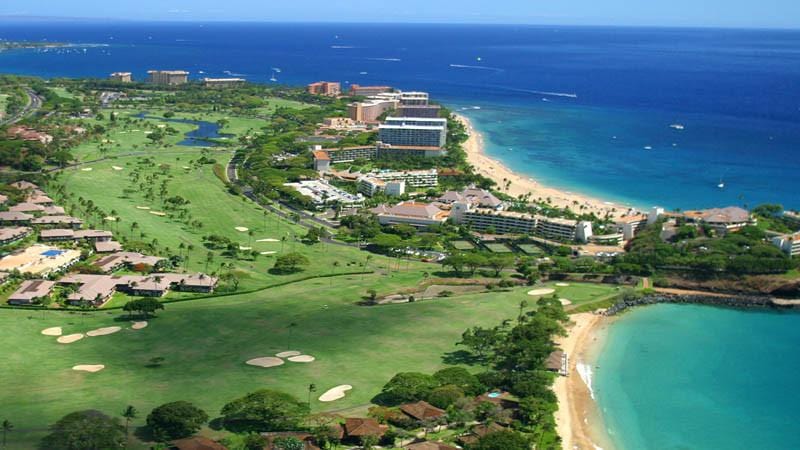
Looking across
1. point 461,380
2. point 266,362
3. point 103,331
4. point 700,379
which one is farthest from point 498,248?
point 103,331

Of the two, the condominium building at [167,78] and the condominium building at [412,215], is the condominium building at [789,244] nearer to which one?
the condominium building at [412,215]

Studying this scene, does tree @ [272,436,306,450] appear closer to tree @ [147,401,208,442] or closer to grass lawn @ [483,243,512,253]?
tree @ [147,401,208,442]

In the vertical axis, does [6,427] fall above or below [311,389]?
above

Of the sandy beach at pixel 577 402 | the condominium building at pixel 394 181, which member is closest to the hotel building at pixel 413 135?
the condominium building at pixel 394 181

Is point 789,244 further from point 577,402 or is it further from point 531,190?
point 577,402

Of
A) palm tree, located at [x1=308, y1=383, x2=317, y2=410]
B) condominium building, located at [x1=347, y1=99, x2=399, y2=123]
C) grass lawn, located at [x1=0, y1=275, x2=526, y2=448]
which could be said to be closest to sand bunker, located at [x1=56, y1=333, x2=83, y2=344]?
grass lawn, located at [x1=0, y1=275, x2=526, y2=448]

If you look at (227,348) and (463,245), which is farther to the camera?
(463,245)

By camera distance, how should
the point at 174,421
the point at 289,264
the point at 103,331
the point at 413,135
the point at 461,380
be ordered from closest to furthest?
the point at 174,421 < the point at 461,380 < the point at 103,331 < the point at 289,264 < the point at 413,135
